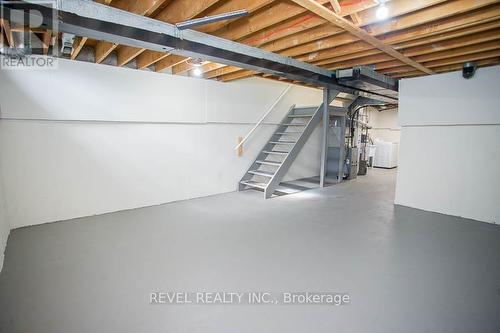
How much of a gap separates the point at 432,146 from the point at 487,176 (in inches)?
33.9

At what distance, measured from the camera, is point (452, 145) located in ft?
14.1

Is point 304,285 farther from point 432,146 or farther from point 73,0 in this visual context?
point 432,146

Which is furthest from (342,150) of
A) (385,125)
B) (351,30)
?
(385,125)

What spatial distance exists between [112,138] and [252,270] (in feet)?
9.58

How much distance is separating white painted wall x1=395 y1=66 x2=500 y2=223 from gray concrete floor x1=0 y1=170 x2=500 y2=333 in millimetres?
451

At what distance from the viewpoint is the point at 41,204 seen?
11.4 feet

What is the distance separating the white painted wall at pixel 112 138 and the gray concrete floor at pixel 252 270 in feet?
1.30

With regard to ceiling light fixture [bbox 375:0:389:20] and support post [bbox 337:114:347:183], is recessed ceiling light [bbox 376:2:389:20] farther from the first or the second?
support post [bbox 337:114:347:183]

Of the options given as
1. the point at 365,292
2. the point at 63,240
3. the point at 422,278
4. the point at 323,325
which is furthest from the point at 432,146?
the point at 63,240

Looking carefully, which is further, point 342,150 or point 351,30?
point 342,150

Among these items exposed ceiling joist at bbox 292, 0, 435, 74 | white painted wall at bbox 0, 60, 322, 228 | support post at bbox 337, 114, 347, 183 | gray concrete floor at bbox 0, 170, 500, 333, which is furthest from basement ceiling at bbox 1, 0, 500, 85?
support post at bbox 337, 114, 347, 183

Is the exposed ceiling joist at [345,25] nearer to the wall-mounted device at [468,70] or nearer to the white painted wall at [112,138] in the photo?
the wall-mounted device at [468,70]

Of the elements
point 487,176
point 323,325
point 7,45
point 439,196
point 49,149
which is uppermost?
point 7,45

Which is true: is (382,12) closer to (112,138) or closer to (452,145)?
(452,145)
